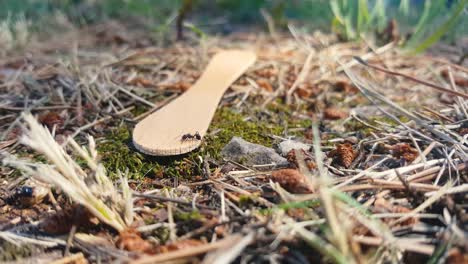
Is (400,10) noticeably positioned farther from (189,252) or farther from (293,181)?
(189,252)

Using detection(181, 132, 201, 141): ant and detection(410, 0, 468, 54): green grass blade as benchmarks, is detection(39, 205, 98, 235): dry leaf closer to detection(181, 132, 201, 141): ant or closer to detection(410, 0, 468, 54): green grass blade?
detection(181, 132, 201, 141): ant

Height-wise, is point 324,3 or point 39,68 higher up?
point 324,3

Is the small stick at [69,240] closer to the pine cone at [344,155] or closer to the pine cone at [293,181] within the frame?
the pine cone at [293,181]

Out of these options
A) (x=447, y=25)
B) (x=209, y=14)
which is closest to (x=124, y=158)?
(x=447, y=25)

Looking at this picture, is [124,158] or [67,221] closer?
[67,221]

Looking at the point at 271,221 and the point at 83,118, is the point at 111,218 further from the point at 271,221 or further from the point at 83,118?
the point at 83,118

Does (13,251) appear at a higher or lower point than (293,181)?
lower

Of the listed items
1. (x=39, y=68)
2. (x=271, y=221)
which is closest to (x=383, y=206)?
(x=271, y=221)
